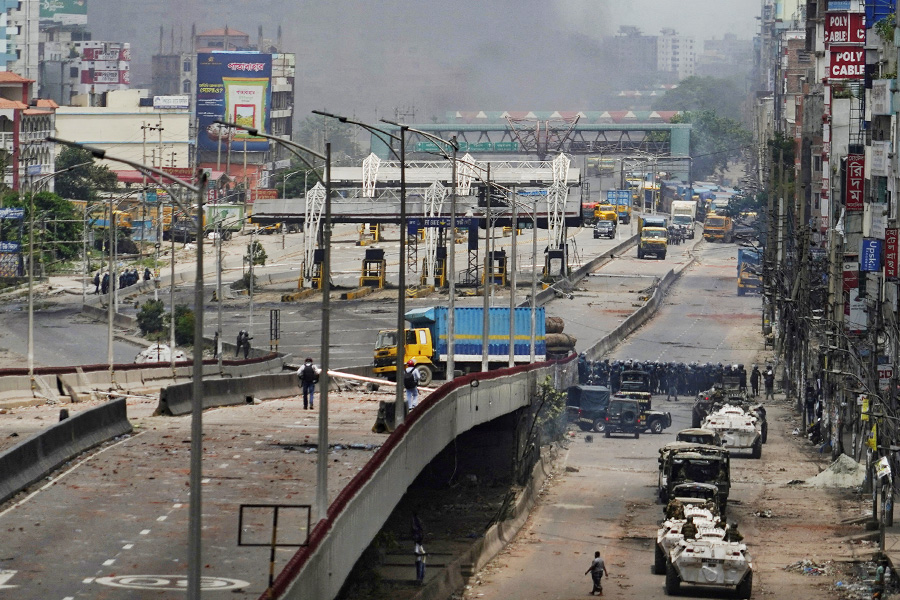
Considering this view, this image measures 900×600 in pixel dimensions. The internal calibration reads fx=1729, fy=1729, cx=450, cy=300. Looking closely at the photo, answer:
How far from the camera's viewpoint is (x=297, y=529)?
31922mm

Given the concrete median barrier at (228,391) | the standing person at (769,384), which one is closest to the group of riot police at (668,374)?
the standing person at (769,384)

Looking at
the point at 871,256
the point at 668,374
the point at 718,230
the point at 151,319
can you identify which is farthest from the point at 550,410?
the point at 718,230

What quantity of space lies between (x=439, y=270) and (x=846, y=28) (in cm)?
4401

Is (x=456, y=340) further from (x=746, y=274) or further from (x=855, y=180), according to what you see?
A: (x=746, y=274)

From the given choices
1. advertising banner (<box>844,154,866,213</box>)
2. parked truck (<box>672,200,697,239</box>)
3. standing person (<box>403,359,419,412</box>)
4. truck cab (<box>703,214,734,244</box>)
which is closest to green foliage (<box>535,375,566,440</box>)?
advertising banner (<box>844,154,866,213</box>)

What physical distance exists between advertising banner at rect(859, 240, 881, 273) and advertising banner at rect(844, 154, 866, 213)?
32.4ft

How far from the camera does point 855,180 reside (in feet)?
247

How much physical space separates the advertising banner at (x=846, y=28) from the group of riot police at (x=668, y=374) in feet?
57.8

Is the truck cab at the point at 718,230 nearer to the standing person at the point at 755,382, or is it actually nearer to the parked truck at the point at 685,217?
the parked truck at the point at 685,217

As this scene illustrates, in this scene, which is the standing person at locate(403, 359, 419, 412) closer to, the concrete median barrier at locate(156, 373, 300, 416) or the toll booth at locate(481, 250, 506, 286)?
the concrete median barrier at locate(156, 373, 300, 416)

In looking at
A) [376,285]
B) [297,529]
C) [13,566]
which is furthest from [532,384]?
[376,285]

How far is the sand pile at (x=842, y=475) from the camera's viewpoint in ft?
204

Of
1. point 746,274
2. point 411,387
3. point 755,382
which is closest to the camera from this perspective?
point 411,387

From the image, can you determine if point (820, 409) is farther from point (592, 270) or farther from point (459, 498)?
point (592, 270)
